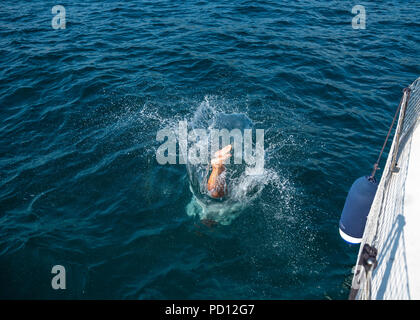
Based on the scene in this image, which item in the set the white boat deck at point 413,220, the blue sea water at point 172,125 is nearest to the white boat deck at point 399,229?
the white boat deck at point 413,220

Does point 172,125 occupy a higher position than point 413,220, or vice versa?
point 413,220

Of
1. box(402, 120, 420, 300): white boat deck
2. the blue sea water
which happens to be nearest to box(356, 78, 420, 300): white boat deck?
box(402, 120, 420, 300): white boat deck

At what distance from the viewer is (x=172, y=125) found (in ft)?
35.8

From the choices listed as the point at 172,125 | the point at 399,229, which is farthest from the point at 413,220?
the point at 172,125

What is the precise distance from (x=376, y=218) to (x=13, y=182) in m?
9.03

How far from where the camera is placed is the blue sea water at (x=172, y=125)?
7.01 m

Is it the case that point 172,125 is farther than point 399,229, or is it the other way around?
point 172,125

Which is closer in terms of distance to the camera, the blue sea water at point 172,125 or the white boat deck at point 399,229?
the white boat deck at point 399,229

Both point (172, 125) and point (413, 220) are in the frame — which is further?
point (172, 125)

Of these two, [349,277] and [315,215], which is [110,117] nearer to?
[315,215]

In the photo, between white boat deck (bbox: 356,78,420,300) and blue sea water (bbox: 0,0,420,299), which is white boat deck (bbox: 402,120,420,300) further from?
blue sea water (bbox: 0,0,420,299)

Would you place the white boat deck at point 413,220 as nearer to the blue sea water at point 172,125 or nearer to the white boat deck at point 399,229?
the white boat deck at point 399,229

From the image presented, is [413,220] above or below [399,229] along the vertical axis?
above

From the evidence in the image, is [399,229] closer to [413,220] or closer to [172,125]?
[413,220]
